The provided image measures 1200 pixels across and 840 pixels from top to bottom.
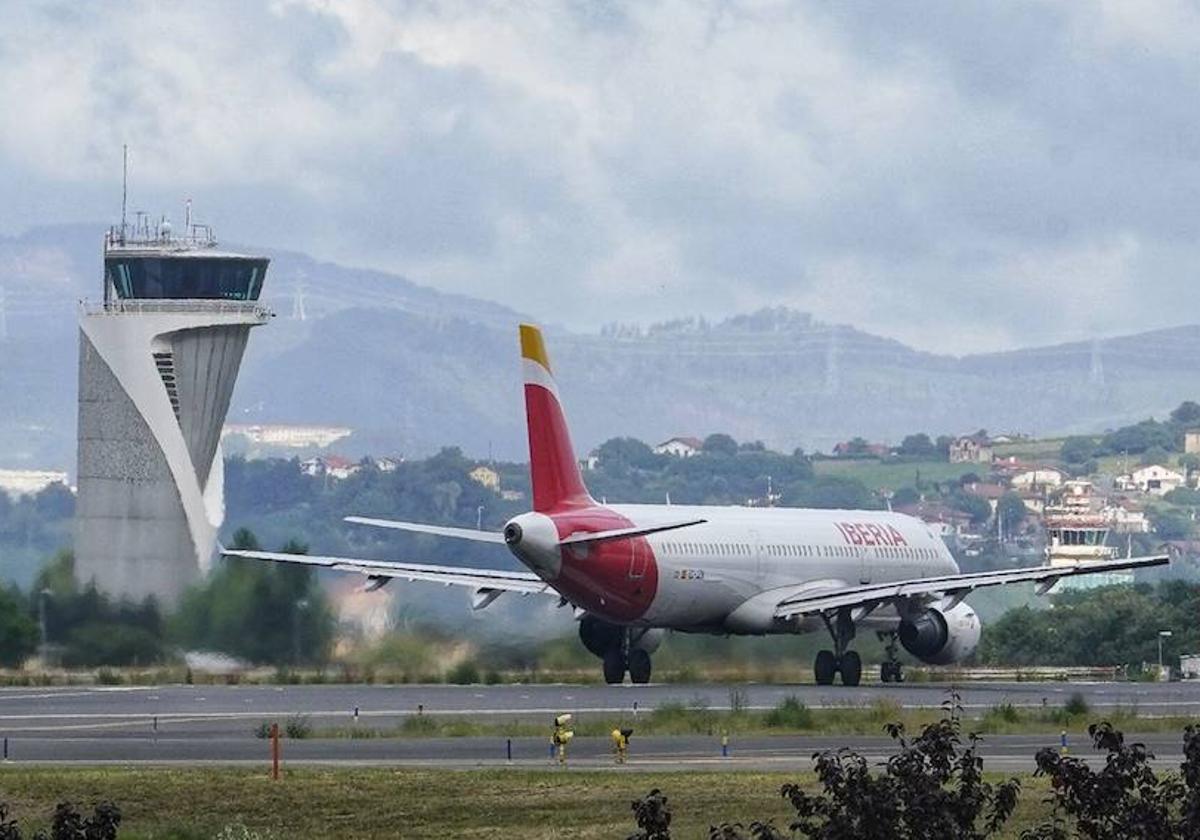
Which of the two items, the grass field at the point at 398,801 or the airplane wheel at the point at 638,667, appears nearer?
the grass field at the point at 398,801

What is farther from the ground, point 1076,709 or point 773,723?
point 1076,709

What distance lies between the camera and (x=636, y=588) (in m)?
76.8

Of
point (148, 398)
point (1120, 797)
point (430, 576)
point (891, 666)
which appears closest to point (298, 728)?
point (430, 576)

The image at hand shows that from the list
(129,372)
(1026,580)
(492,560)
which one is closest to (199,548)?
(129,372)

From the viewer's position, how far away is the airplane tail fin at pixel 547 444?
7544 cm

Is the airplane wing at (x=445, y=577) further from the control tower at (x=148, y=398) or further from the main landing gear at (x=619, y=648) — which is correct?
the control tower at (x=148, y=398)

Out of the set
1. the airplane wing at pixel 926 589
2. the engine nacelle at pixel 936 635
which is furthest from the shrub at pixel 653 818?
the engine nacelle at pixel 936 635

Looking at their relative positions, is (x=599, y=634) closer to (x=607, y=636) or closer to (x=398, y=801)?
(x=607, y=636)

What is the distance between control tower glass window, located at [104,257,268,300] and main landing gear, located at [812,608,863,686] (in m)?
39.5

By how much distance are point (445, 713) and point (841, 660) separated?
56.7ft

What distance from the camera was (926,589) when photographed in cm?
7831

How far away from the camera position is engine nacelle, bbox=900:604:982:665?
266 ft

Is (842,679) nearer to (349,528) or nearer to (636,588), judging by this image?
(636,588)

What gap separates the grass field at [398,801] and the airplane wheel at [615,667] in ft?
104
